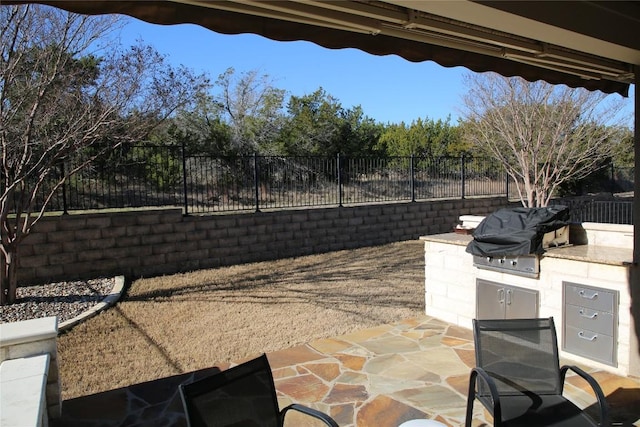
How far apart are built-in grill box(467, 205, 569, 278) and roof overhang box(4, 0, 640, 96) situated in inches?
57.5

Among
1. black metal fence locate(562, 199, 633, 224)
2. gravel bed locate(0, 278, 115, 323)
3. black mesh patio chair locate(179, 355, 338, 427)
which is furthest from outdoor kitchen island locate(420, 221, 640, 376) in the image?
black metal fence locate(562, 199, 633, 224)

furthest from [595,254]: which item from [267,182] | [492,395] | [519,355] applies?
[267,182]

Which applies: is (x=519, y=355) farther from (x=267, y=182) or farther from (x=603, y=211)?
(x=603, y=211)

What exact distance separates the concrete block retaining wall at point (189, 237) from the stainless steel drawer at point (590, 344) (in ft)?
22.6

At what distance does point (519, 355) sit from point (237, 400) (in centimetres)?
182

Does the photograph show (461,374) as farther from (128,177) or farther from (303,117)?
(303,117)

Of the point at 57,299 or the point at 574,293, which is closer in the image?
the point at 574,293

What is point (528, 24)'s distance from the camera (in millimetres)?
2795

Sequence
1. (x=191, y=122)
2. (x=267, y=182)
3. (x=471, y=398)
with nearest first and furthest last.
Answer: (x=471, y=398), (x=267, y=182), (x=191, y=122)

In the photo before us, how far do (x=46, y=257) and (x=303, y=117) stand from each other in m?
12.2

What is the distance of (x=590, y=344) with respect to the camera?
402 centimetres

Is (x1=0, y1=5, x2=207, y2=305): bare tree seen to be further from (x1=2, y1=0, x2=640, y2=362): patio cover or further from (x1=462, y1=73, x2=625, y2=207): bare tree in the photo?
(x1=462, y1=73, x2=625, y2=207): bare tree

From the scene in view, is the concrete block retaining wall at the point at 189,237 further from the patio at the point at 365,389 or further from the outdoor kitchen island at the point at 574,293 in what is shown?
the outdoor kitchen island at the point at 574,293

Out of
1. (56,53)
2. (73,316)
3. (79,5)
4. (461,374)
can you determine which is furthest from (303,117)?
(79,5)
